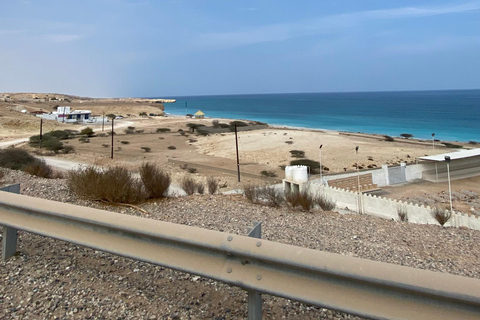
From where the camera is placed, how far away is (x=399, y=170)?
23.9 m

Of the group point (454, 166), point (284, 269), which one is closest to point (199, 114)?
point (454, 166)

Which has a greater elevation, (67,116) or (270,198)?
(67,116)

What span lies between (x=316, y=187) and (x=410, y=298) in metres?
15.5

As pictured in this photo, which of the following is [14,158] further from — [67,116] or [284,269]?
[67,116]

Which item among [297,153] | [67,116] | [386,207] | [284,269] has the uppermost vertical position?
[67,116]

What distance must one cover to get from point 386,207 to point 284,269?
13.7 meters

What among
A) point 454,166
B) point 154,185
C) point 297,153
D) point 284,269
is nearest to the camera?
point 284,269

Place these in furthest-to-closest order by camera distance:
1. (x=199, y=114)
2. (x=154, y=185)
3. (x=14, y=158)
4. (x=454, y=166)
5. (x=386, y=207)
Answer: (x=199, y=114) → (x=454, y=166) → (x=14, y=158) → (x=386, y=207) → (x=154, y=185)

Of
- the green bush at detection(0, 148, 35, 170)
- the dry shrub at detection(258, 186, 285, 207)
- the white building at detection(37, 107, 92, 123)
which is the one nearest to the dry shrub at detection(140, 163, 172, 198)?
the dry shrub at detection(258, 186, 285, 207)

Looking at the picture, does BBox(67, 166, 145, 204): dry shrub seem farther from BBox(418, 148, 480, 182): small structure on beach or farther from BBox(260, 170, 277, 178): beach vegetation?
BBox(418, 148, 480, 182): small structure on beach

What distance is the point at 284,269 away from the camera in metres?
2.57

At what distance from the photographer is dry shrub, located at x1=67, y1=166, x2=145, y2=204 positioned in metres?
7.33

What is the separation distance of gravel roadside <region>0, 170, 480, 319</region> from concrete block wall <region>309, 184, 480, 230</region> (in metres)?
5.72

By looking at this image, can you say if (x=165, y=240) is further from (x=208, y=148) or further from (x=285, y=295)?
(x=208, y=148)
